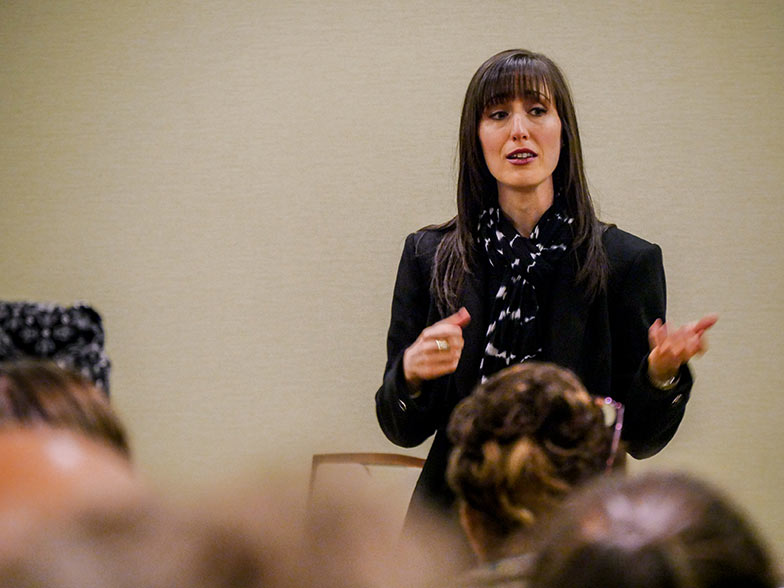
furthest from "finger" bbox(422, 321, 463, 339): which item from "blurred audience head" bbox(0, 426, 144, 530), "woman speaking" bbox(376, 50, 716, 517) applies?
"blurred audience head" bbox(0, 426, 144, 530)

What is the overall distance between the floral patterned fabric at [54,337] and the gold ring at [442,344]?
51 cm

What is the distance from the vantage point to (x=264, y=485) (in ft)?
1.42

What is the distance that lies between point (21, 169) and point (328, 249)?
97 cm

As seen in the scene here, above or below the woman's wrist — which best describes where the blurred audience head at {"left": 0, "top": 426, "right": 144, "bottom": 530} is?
above

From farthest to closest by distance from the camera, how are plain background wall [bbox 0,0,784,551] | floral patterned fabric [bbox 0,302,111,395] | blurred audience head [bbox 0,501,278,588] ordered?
plain background wall [bbox 0,0,784,551]
floral patterned fabric [bbox 0,302,111,395]
blurred audience head [bbox 0,501,278,588]

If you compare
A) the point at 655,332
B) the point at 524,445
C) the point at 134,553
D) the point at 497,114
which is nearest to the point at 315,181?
the point at 497,114

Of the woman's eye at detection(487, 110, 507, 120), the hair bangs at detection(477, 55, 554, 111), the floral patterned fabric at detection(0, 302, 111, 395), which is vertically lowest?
the floral patterned fabric at detection(0, 302, 111, 395)

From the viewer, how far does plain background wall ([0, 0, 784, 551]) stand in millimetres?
2678

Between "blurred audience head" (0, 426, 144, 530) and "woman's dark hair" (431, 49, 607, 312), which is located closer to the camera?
"blurred audience head" (0, 426, 144, 530)

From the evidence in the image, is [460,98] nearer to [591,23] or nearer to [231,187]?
[591,23]

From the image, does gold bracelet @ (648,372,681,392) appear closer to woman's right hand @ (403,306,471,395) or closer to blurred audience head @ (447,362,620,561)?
woman's right hand @ (403,306,471,395)

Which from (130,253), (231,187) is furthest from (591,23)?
(130,253)

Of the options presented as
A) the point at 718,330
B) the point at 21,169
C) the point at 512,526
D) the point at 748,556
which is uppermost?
the point at 21,169

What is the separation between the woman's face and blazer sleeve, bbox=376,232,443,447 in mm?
219
